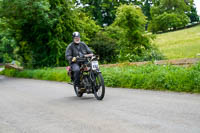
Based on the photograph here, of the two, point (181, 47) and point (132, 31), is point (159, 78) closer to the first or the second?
point (132, 31)

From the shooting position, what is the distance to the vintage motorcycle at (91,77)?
8.06 metres

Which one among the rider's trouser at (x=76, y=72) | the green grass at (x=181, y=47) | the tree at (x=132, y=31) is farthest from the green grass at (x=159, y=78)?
the green grass at (x=181, y=47)

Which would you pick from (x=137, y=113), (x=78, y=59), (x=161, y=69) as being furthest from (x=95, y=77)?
(x=161, y=69)

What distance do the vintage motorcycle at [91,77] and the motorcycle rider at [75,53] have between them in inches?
5.5

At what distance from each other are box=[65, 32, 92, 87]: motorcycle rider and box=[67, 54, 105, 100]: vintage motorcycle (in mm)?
141

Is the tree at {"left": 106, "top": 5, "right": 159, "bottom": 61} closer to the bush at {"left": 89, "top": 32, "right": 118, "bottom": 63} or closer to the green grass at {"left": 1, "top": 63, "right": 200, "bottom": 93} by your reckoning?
the bush at {"left": 89, "top": 32, "right": 118, "bottom": 63}

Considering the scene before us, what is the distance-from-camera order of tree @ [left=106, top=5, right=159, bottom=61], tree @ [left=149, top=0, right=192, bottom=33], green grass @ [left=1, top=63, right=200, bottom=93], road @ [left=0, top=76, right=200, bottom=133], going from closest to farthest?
road @ [left=0, top=76, right=200, bottom=133] < green grass @ [left=1, top=63, right=200, bottom=93] < tree @ [left=106, top=5, right=159, bottom=61] < tree @ [left=149, top=0, right=192, bottom=33]

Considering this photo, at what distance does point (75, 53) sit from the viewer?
8984 millimetres

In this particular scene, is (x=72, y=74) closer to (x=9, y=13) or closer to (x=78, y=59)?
(x=78, y=59)

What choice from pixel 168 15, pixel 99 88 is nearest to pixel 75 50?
pixel 99 88

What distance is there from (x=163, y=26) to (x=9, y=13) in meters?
52.9

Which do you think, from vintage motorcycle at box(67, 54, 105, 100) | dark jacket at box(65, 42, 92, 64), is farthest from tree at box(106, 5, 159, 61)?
vintage motorcycle at box(67, 54, 105, 100)

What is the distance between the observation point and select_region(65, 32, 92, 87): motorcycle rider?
8719mm

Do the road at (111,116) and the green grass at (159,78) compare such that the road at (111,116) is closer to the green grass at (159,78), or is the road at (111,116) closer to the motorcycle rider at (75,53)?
the green grass at (159,78)
